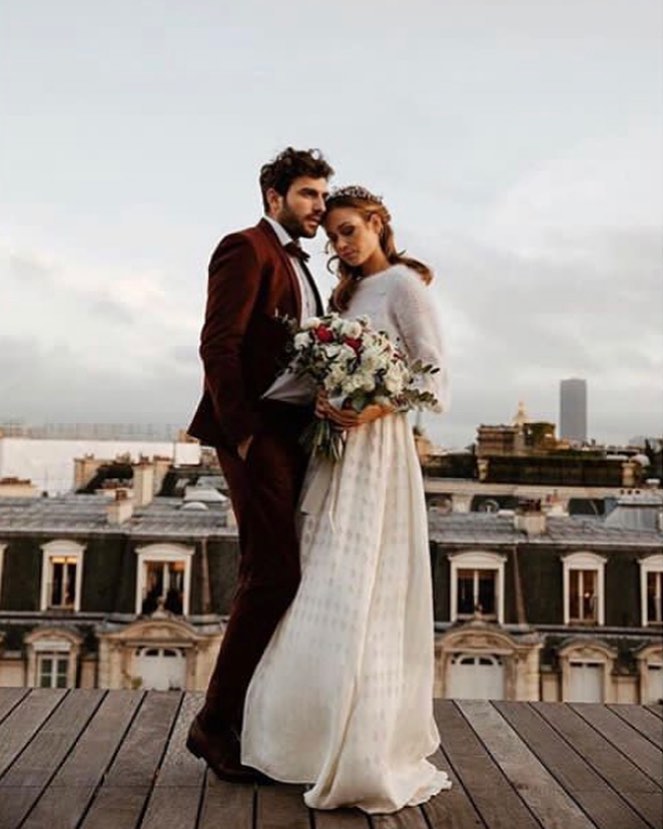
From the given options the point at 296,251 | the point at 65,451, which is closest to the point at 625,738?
the point at 296,251

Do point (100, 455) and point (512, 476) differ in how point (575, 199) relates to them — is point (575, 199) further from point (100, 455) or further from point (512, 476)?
point (100, 455)

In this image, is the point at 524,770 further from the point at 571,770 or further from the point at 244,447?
the point at 244,447

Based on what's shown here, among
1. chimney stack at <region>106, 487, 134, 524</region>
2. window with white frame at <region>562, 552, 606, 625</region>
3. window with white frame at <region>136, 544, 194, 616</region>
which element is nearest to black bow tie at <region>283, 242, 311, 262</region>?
window with white frame at <region>136, 544, 194, 616</region>

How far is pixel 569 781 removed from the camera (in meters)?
2.15

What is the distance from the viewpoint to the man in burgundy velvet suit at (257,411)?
1.95 m

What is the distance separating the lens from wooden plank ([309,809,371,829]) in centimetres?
181

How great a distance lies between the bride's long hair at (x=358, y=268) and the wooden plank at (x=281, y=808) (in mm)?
1143

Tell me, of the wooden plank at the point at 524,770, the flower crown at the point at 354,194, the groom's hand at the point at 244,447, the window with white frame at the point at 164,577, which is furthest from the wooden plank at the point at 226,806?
the window with white frame at the point at 164,577

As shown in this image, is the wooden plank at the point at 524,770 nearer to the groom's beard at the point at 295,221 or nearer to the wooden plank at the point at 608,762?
the wooden plank at the point at 608,762

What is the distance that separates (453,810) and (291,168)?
5.04 ft

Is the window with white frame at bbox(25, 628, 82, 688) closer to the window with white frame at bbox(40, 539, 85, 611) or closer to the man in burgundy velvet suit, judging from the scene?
the window with white frame at bbox(40, 539, 85, 611)

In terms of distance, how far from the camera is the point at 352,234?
6.68 feet

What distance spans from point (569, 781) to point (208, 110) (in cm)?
343

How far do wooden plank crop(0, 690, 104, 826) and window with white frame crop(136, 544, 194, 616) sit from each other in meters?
3.95
